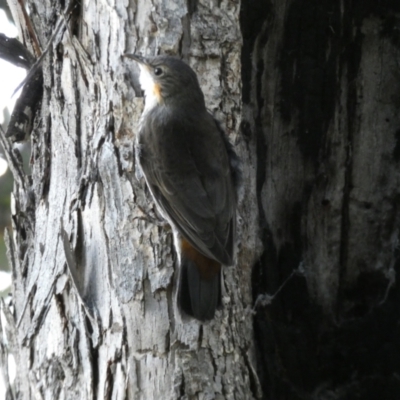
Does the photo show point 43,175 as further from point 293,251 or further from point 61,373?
point 293,251

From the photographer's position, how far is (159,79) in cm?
427

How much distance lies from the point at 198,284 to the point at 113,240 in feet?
1.46

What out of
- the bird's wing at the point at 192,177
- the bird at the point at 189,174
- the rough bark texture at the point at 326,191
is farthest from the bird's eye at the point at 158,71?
the rough bark texture at the point at 326,191

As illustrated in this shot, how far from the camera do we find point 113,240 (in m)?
3.97

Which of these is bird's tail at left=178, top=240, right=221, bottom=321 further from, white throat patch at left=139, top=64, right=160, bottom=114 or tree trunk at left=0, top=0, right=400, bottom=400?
white throat patch at left=139, top=64, right=160, bottom=114

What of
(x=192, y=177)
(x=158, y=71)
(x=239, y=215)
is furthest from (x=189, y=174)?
(x=158, y=71)

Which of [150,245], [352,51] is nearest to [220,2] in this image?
[352,51]

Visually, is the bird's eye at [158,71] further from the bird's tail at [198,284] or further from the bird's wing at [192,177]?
the bird's tail at [198,284]

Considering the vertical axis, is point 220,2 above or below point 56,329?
above

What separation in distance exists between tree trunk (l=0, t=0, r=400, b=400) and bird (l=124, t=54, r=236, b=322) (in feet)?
0.25

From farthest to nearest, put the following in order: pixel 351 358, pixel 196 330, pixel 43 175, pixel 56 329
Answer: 1. pixel 351 358
2. pixel 43 175
3. pixel 56 329
4. pixel 196 330

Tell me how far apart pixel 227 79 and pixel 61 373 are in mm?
1543

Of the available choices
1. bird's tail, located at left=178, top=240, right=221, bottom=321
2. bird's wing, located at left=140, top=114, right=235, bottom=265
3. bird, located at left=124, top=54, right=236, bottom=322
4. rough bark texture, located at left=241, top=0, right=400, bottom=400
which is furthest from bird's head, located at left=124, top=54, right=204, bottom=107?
bird's tail, located at left=178, top=240, right=221, bottom=321

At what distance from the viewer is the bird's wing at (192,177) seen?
13.2 ft
